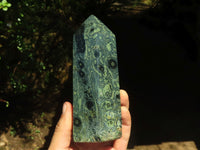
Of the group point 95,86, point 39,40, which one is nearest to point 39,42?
point 39,40

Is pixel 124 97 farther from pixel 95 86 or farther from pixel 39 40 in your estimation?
pixel 39 40

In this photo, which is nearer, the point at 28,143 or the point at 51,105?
the point at 28,143

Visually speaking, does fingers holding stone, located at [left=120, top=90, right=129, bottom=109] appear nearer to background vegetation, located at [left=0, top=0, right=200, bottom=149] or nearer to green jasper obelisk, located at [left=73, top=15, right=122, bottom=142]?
green jasper obelisk, located at [left=73, top=15, right=122, bottom=142]

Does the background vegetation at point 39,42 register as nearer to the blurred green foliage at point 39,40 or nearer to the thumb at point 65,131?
the blurred green foliage at point 39,40

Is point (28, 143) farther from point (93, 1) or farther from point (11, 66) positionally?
point (93, 1)

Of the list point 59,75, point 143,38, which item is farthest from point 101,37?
point 143,38

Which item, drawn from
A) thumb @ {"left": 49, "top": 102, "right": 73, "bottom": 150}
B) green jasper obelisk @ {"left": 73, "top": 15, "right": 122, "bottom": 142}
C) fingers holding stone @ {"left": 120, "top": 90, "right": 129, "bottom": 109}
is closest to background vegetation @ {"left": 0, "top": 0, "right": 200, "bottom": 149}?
thumb @ {"left": 49, "top": 102, "right": 73, "bottom": 150}
